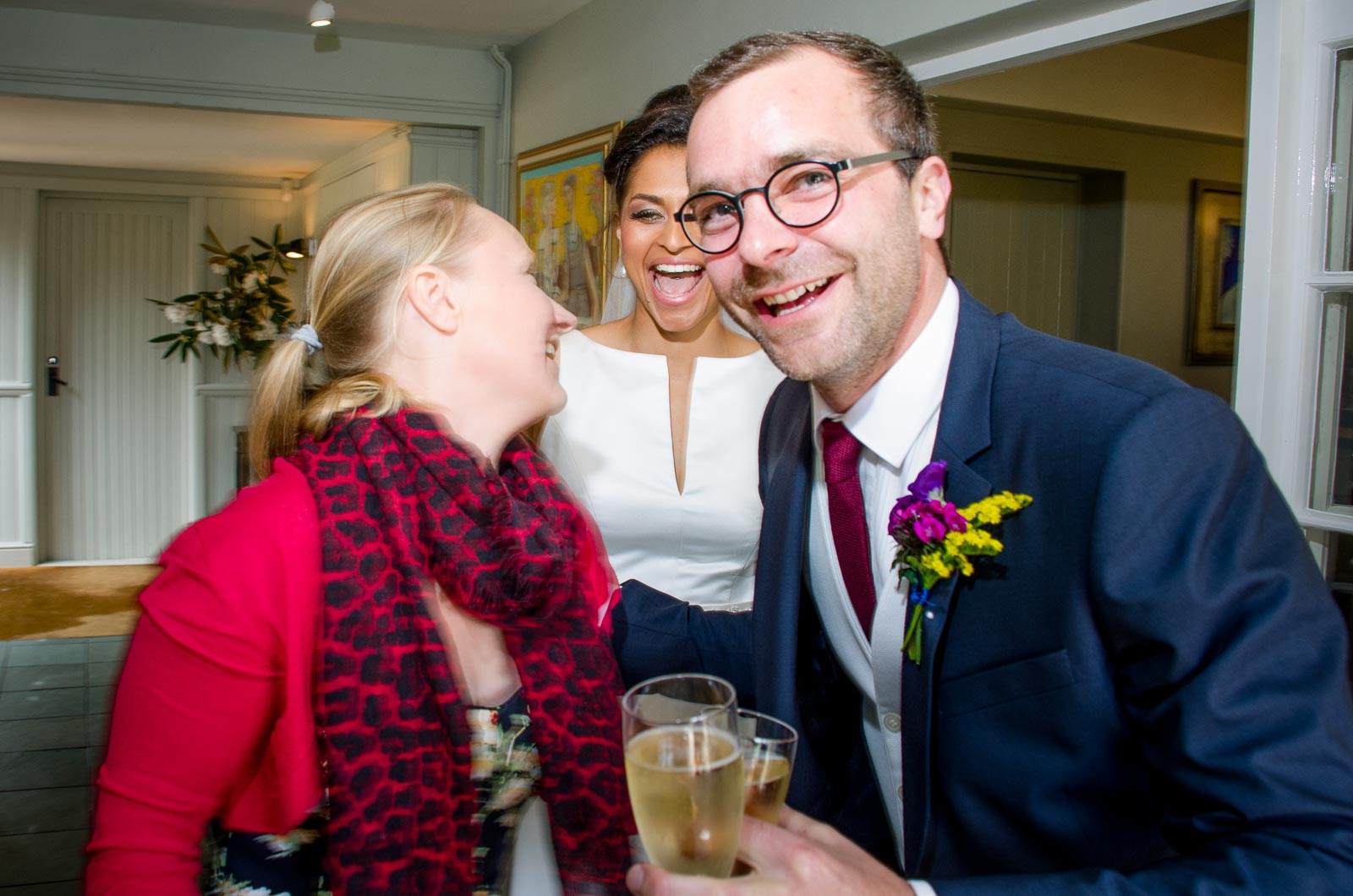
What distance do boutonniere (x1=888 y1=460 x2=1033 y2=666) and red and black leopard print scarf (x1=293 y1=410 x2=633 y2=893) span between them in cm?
52

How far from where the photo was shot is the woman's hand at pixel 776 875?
725mm

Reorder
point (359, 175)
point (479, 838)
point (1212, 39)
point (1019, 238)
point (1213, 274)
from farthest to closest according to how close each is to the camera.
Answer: point (359, 175), point (1213, 274), point (1019, 238), point (1212, 39), point (479, 838)

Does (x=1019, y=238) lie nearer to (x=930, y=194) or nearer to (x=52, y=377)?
(x=930, y=194)

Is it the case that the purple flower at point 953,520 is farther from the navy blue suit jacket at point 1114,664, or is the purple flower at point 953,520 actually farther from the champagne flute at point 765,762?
the champagne flute at point 765,762

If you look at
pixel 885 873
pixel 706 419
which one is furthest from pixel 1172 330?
pixel 885 873

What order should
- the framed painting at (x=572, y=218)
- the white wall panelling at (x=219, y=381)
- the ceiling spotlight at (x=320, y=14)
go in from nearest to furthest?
the ceiling spotlight at (x=320, y=14)
the framed painting at (x=572, y=218)
the white wall panelling at (x=219, y=381)

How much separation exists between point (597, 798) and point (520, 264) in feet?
2.50

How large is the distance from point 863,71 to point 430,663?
91cm

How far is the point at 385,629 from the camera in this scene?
1261mm

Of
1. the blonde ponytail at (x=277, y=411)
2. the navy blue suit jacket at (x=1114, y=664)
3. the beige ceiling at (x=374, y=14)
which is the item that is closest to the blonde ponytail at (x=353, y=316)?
the blonde ponytail at (x=277, y=411)

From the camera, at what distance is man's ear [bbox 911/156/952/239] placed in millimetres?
1297

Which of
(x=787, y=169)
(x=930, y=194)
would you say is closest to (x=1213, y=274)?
(x=930, y=194)

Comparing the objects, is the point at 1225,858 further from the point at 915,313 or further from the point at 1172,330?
the point at 1172,330

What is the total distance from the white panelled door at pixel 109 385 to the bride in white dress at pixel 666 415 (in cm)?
771
